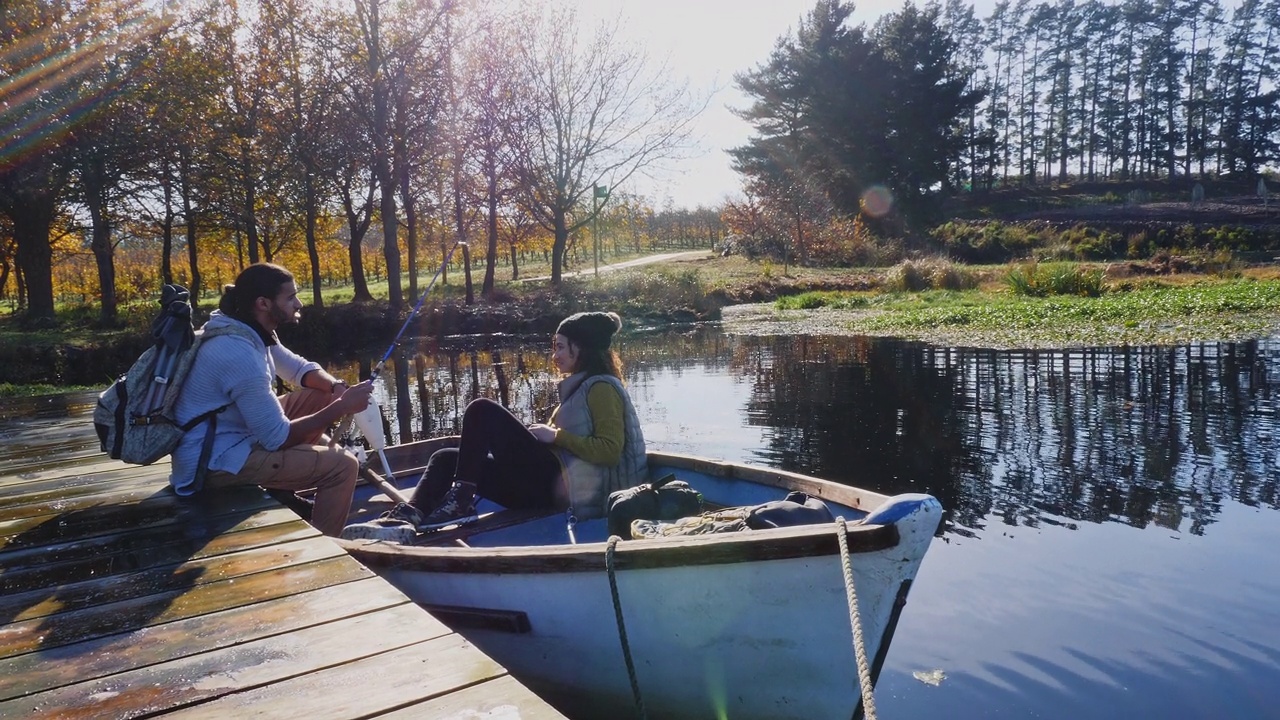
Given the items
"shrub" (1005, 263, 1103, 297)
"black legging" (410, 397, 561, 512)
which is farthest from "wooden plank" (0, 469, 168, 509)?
"shrub" (1005, 263, 1103, 297)

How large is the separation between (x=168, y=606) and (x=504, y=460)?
80.4 inches

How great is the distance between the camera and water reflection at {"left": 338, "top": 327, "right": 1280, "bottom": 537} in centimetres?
681

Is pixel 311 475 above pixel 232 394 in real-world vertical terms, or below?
below

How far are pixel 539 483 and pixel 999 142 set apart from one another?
5903 centimetres

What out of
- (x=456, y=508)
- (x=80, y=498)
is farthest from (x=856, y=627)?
(x=80, y=498)

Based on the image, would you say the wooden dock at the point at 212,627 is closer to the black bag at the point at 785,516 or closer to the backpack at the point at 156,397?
the backpack at the point at 156,397

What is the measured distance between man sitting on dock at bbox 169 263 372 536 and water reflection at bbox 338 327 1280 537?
411 cm

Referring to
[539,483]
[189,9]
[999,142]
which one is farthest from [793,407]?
[999,142]

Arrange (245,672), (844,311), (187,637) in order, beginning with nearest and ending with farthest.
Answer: (245,672), (187,637), (844,311)

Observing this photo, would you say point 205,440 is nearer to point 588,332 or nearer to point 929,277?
point 588,332

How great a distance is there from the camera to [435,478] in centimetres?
516

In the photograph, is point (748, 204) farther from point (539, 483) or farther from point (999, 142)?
point (539, 483)

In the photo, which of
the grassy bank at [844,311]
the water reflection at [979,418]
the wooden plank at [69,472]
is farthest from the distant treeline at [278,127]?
the wooden plank at [69,472]

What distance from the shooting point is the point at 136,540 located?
12.6 ft
